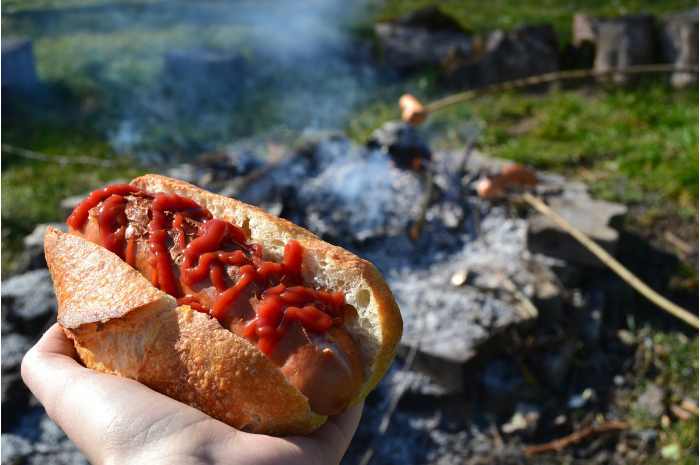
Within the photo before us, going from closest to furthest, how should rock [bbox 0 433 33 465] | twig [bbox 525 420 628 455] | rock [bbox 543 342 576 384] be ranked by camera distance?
rock [bbox 0 433 33 465] → twig [bbox 525 420 628 455] → rock [bbox 543 342 576 384]

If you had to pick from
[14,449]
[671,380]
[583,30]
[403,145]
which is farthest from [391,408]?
[583,30]

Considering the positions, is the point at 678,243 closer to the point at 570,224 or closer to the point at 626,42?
the point at 570,224

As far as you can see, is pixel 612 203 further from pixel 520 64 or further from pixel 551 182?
pixel 520 64

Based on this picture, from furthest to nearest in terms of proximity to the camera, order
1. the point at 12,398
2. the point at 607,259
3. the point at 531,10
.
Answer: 1. the point at 531,10
2. the point at 607,259
3. the point at 12,398

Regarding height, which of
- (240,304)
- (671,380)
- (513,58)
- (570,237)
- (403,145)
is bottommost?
(671,380)

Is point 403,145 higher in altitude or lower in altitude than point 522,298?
higher

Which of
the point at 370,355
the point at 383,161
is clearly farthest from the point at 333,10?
the point at 370,355

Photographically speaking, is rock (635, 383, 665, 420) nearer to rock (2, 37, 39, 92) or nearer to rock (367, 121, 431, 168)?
rock (367, 121, 431, 168)

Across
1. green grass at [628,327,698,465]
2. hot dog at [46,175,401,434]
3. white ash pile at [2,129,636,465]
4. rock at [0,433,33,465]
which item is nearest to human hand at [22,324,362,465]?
hot dog at [46,175,401,434]
